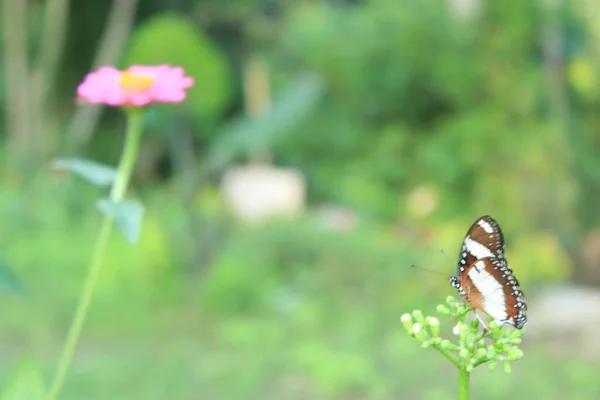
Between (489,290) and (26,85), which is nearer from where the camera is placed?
(489,290)

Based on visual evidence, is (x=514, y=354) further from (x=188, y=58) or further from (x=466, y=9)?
(x=188, y=58)

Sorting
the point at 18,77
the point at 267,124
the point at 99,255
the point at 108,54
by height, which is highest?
the point at 108,54

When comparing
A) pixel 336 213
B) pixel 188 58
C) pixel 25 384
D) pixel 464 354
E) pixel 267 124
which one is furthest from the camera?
pixel 336 213

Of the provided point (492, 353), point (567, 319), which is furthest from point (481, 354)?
point (567, 319)

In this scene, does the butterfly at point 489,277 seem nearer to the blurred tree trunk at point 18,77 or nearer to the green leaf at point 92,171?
the green leaf at point 92,171

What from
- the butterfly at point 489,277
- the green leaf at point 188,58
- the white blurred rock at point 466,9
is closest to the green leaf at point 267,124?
the green leaf at point 188,58

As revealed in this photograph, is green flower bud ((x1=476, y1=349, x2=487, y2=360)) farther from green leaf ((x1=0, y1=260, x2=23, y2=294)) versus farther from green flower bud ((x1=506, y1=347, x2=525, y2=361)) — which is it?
green leaf ((x1=0, y1=260, x2=23, y2=294))

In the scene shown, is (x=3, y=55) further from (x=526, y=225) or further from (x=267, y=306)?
(x=526, y=225)

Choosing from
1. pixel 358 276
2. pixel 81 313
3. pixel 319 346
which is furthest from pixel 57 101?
pixel 81 313

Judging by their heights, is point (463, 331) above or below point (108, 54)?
below
